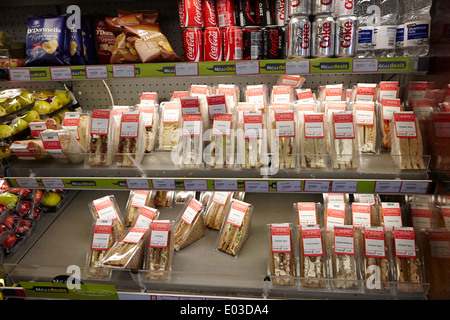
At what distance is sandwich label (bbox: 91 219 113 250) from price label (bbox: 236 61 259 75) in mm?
1069

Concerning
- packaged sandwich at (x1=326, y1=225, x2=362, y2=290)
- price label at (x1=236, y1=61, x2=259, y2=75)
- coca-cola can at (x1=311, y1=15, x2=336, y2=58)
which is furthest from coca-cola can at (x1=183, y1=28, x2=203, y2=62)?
packaged sandwich at (x1=326, y1=225, x2=362, y2=290)

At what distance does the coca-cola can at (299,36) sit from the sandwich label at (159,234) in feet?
3.51

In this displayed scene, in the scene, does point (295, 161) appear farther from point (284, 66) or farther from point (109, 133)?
point (109, 133)

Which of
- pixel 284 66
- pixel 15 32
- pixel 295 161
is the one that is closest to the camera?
pixel 284 66

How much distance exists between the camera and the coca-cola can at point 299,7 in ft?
4.48

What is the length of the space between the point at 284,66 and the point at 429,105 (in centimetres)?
68

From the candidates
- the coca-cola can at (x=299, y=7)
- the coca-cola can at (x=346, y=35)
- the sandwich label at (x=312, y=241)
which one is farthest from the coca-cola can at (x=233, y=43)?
the sandwich label at (x=312, y=241)

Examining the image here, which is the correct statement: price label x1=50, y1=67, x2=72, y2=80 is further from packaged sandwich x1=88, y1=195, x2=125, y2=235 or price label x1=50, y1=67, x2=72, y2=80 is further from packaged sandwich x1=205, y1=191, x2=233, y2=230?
packaged sandwich x1=205, y1=191, x2=233, y2=230

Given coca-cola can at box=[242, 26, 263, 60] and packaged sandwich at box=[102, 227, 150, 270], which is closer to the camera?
coca-cola can at box=[242, 26, 263, 60]

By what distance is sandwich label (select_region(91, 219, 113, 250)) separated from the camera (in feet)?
5.57

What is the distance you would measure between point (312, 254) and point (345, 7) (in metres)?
1.14

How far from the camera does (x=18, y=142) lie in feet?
5.19
